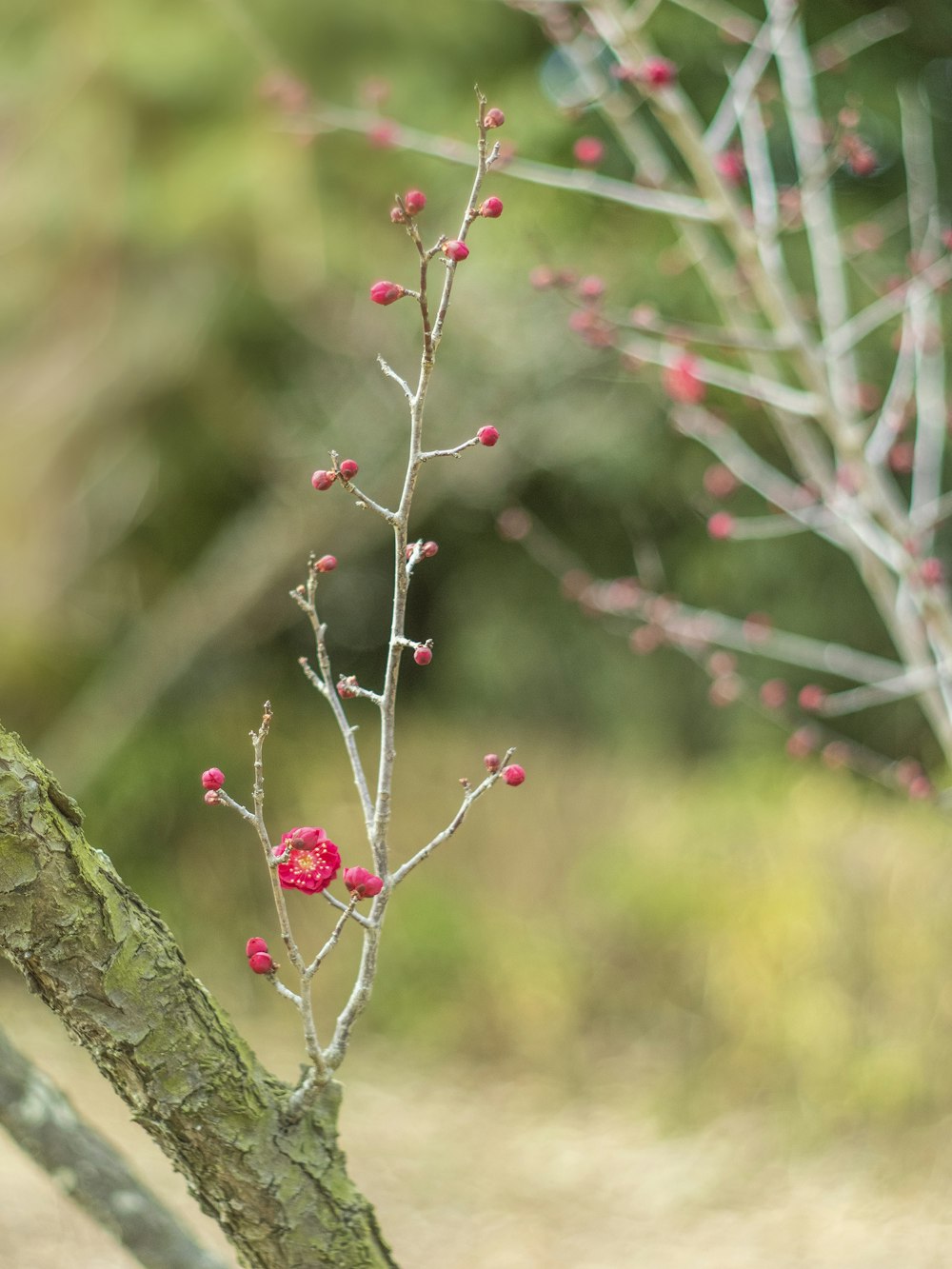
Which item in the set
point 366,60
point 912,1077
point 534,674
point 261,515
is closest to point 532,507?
point 534,674

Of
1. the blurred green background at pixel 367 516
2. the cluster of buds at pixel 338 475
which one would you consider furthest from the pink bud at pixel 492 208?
the blurred green background at pixel 367 516

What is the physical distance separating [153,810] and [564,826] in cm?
148

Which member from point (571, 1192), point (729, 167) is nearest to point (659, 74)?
point (729, 167)

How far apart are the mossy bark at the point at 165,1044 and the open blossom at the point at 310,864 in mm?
109

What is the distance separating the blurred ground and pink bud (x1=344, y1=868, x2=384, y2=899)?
2.09 metres

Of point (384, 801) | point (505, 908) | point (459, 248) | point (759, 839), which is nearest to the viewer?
point (459, 248)

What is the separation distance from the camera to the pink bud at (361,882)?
84 centimetres

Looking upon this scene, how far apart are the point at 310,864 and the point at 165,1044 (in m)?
0.16

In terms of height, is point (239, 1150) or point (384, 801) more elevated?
point (384, 801)

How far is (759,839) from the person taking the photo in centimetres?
374

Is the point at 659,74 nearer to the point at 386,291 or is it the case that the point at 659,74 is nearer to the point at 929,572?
the point at 929,572

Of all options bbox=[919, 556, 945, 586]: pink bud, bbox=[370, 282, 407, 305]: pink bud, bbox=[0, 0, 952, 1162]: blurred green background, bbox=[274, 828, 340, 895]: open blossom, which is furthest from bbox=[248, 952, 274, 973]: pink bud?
bbox=[0, 0, 952, 1162]: blurred green background

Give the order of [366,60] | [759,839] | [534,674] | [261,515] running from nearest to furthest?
[759,839] < [366,60] < [261,515] < [534,674]

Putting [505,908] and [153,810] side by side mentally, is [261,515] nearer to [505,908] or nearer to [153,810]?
[153,810]
